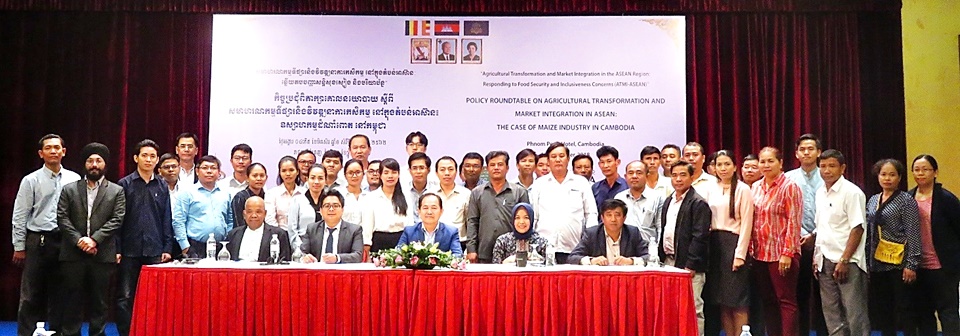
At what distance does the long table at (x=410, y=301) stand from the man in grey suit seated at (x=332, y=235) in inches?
28.9

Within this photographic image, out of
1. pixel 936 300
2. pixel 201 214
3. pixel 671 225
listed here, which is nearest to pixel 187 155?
pixel 201 214

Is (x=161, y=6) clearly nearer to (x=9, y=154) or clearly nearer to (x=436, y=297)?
(x=9, y=154)

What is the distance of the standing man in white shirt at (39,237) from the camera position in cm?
548

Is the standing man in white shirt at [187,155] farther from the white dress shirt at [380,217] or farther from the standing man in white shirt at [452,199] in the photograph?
the standing man in white shirt at [452,199]

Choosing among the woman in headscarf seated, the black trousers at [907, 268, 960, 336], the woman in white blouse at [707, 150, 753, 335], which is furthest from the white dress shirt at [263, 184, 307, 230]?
the black trousers at [907, 268, 960, 336]

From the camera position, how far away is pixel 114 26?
746cm

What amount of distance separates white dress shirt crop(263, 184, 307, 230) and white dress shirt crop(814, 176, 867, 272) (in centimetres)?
355

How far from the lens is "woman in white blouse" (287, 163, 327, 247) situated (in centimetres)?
Result: 571

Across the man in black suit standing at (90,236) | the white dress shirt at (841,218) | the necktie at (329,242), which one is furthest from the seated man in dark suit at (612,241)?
the man in black suit standing at (90,236)

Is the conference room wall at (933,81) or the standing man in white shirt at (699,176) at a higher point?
the conference room wall at (933,81)

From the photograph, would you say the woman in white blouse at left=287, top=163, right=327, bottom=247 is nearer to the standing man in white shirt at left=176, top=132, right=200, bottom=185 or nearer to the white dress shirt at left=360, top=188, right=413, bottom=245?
the white dress shirt at left=360, top=188, right=413, bottom=245

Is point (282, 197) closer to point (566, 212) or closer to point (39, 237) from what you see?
point (39, 237)

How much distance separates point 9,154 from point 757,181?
6.42 metres

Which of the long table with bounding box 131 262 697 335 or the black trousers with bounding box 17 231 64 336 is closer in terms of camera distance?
the long table with bounding box 131 262 697 335
